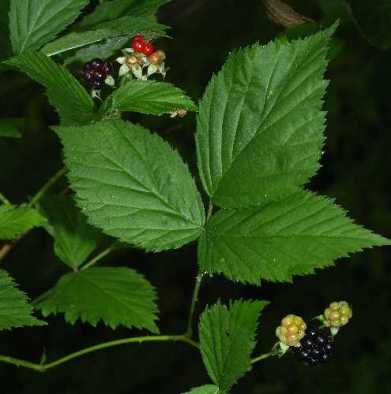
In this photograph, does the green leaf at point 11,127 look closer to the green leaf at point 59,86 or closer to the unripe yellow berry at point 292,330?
the green leaf at point 59,86

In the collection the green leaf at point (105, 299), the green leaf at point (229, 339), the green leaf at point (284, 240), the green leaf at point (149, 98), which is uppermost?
the green leaf at point (149, 98)

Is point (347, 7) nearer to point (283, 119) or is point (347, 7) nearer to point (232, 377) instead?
point (283, 119)

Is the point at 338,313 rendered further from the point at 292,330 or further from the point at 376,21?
the point at 376,21

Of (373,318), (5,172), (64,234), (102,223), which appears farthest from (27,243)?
(102,223)

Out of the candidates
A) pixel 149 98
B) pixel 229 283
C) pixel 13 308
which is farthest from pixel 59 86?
pixel 229 283

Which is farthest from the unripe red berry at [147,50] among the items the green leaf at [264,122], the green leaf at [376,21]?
the green leaf at [376,21]

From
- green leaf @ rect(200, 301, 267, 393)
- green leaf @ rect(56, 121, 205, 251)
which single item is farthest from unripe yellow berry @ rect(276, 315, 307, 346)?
green leaf @ rect(56, 121, 205, 251)

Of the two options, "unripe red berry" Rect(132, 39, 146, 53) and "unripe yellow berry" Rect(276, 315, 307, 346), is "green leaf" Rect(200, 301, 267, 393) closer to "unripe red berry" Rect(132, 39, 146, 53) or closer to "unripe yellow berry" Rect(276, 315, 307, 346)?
"unripe yellow berry" Rect(276, 315, 307, 346)
